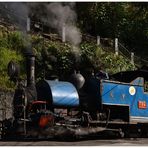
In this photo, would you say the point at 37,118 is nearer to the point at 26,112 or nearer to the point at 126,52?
the point at 26,112

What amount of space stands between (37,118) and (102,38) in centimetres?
1495

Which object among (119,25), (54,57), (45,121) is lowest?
(45,121)

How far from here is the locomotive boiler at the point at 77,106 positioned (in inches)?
482

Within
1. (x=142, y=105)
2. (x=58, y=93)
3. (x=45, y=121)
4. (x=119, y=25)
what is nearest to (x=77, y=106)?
(x=58, y=93)

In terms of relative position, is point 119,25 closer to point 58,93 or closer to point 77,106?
point 77,106

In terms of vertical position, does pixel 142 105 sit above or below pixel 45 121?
above

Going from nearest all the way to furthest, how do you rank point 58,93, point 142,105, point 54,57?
point 58,93
point 142,105
point 54,57

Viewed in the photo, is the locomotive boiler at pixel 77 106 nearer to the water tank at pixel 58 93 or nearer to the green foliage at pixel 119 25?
the water tank at pixel 58 93

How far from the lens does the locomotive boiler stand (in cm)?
1223

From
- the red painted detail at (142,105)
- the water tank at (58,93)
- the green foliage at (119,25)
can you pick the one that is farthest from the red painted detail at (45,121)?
the green foliage at (119,25)

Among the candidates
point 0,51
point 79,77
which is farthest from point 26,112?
point 0,51

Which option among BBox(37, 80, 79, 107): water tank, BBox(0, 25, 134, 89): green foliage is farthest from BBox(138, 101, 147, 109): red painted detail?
BBox(0, 25, 134, 89): green foliage

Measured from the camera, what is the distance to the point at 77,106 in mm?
13203

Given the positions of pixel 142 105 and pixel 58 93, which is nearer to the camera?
pixel 58 93
